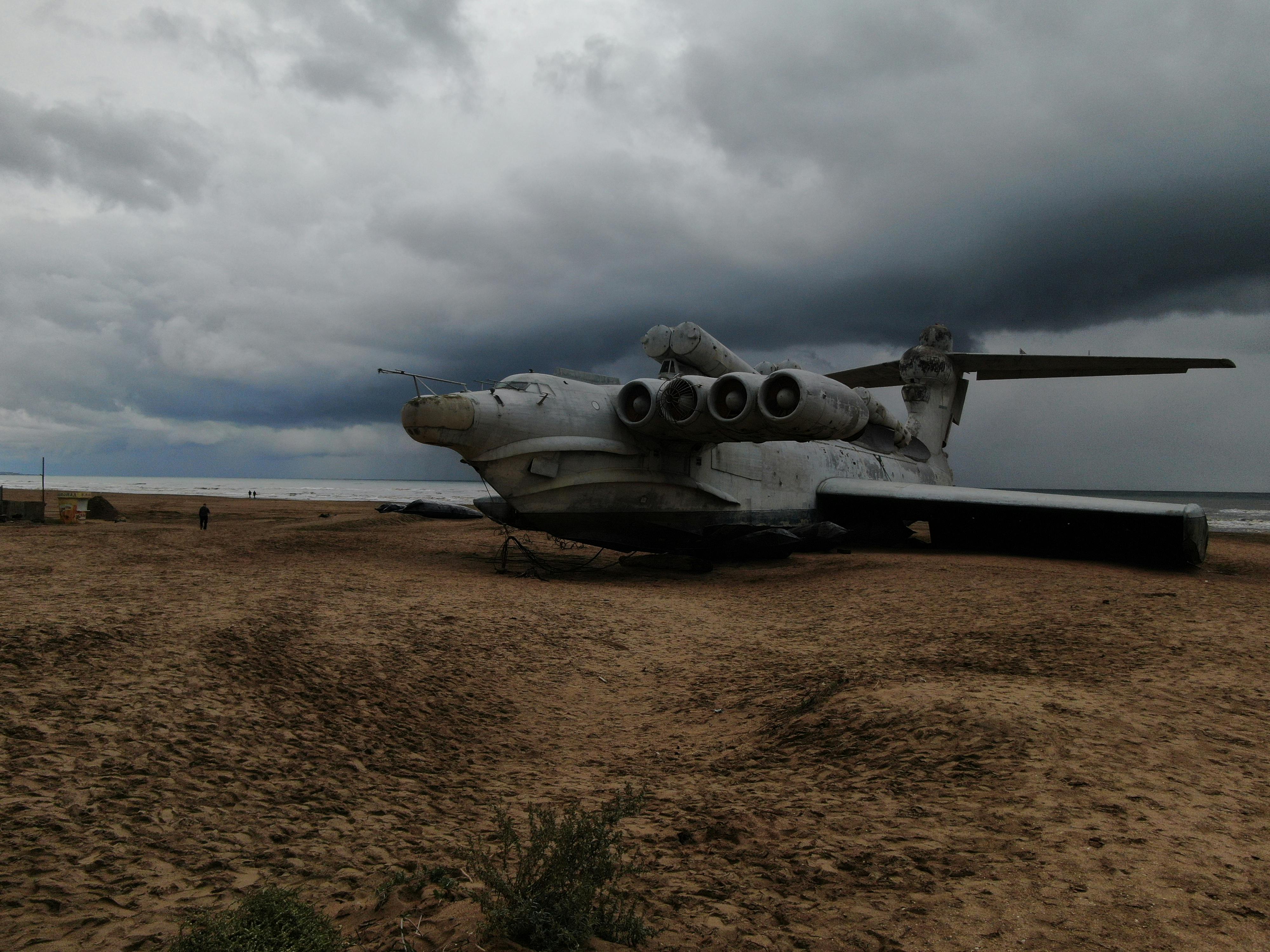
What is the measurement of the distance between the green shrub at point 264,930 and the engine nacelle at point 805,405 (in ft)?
28.0

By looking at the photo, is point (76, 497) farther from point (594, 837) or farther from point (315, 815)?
point (594, 837)

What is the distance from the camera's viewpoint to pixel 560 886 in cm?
205

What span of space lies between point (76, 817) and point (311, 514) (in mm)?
25954

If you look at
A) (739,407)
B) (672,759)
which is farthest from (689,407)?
(672,759)

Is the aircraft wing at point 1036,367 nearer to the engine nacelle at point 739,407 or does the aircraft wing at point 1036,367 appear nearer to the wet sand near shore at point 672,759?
the engine nacelle at point 739,407

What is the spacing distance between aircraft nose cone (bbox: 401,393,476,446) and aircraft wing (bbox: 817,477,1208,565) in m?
8.18

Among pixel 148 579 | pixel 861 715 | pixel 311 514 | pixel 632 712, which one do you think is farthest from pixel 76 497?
pixel 861 715

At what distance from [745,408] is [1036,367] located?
37.4ft

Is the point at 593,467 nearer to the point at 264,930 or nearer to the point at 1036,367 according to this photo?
the point at 264,930

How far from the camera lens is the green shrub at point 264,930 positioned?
5.70 ft

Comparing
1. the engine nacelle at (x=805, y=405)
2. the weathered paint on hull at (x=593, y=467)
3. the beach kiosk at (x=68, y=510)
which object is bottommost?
the beach kiosk at (x=68, y=510)

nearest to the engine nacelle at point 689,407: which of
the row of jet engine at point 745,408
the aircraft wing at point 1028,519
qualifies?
the row of jet engine at point 745,408

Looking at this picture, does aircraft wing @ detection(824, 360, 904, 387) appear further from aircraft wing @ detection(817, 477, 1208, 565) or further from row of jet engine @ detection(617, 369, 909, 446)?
row of jet engine @ detection(617, 369, 909, 446)

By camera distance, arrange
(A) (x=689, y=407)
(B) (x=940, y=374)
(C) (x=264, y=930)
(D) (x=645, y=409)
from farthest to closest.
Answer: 1. (B) (x=940, y=374)
2. (D) (x=645, y=409)
3. (A) (x=689, y=407)
4. (C) (x=264, y=930)
